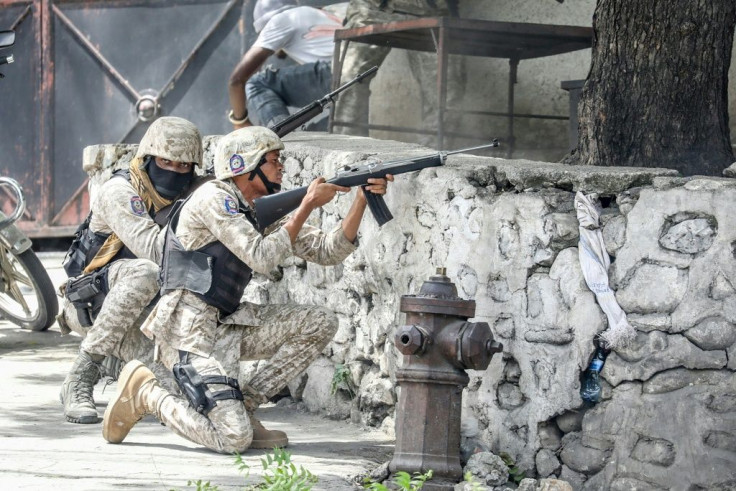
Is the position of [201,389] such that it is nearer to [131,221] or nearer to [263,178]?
[263,178]

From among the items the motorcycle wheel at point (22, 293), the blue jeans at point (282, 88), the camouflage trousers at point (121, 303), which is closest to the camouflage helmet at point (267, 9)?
the blue jeans at point (282, 88)

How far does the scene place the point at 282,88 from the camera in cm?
860

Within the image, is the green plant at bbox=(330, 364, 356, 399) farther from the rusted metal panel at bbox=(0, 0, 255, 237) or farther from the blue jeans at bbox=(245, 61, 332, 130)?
the rusted metal panel at bbox=(0, 0, 255, 237)

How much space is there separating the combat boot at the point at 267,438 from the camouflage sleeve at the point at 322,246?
750 millimetres

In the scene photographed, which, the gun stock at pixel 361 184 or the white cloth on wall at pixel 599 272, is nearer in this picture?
the white cloth on wall at pixel 599 272

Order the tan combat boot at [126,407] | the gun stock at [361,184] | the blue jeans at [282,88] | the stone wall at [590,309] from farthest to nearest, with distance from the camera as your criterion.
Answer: the blue jeans at [282,88], the tan combat boot at [126,407], the gun stock at [361,184], the stone wall at [590,309]

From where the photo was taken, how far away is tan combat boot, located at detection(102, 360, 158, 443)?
5.19 meters

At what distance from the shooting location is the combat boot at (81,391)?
570 centimetres

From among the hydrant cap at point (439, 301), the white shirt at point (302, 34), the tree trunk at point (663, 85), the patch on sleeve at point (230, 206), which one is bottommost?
the hydrant cap at point (439, 301)

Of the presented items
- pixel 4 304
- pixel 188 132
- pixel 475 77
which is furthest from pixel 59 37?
pixel 188 132

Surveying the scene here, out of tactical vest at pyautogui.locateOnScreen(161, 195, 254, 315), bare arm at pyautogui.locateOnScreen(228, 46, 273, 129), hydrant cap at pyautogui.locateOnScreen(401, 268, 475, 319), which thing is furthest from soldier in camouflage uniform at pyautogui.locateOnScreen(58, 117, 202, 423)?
bare arm at pyautogui.locateOnScreen(228, 46, 273, 129)

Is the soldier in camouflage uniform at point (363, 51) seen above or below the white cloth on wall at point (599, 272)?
above

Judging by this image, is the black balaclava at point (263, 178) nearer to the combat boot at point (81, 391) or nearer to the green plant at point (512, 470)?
the combat boot at point (81, 391)

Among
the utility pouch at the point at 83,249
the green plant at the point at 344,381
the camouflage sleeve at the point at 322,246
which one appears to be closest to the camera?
the camouflage sleeve at the point at 322,246
